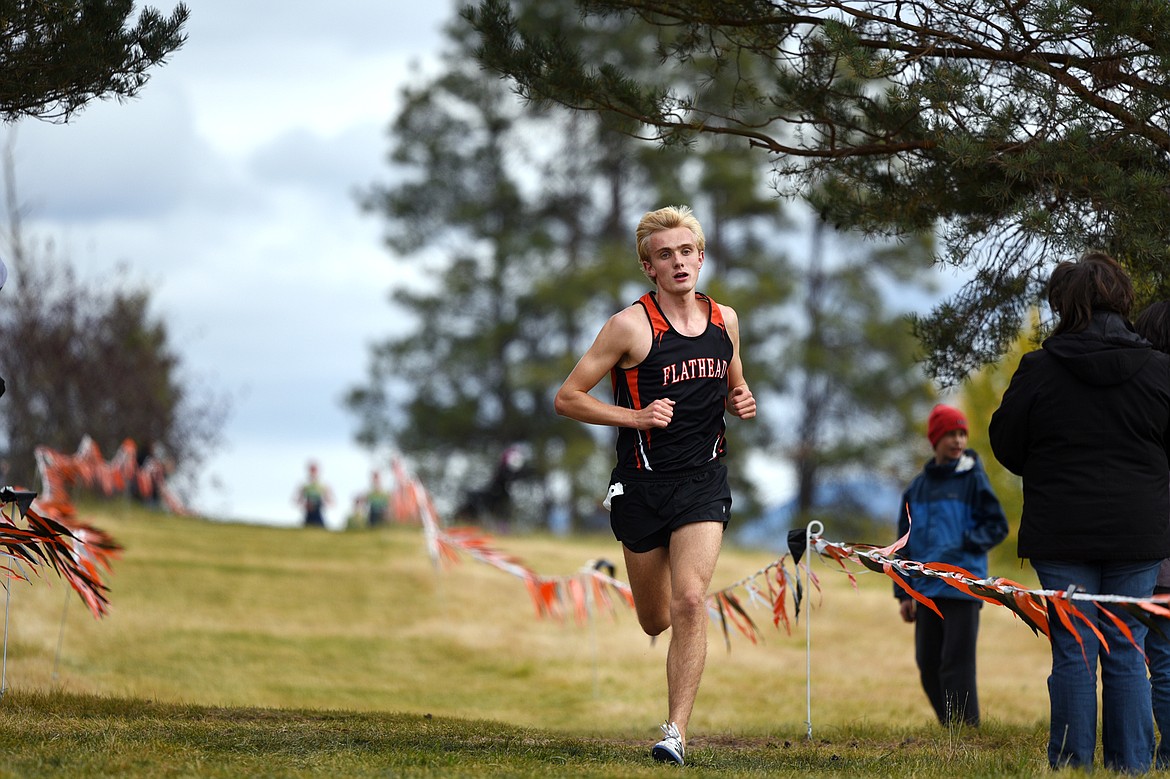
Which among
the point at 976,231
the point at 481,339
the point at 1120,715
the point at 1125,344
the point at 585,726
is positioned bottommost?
the point at 585,726

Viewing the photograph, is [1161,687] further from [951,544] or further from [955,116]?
[955,116]

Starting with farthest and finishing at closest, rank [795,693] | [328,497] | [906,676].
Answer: [328,497] < [906,676] < [795,693]

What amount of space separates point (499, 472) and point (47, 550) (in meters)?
27.5

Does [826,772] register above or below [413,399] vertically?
below

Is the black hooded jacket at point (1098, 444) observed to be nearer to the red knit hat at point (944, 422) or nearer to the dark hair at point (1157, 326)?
Answer: the dark hair at point (1157, 326)

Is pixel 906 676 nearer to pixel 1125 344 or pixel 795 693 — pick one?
pixel 795 693

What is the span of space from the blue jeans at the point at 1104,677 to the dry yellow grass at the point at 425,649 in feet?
9.35

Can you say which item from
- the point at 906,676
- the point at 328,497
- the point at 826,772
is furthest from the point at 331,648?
the point at 328,497

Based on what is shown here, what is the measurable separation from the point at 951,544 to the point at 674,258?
335cm

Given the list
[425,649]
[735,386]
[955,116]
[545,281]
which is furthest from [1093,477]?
[545,281]

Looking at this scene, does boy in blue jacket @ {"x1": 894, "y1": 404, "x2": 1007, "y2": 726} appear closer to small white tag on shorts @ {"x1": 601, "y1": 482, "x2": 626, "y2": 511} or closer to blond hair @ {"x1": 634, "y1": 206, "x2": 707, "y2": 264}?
small white tag on shorts @ {"x1": 601, "y1": 482, "x2": 626, "y2": 511}

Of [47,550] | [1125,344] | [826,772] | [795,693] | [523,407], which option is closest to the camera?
[1125,344]

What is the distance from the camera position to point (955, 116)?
7.85m

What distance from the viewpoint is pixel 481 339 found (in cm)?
3588
